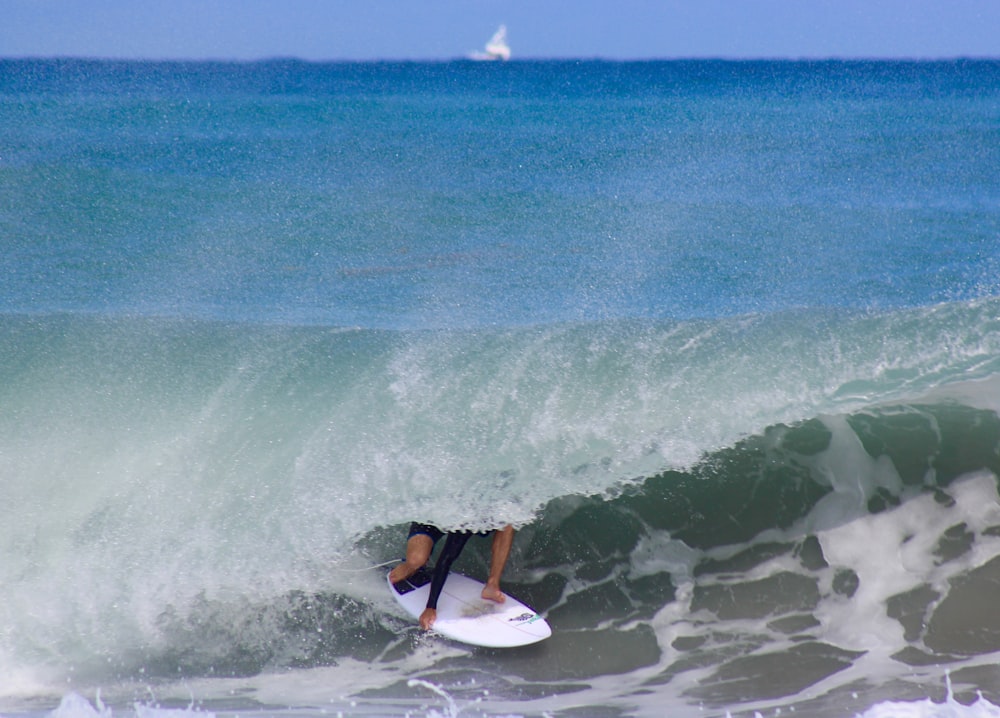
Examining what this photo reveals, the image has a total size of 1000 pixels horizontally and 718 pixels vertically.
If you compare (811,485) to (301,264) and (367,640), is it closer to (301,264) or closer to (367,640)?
(367,640)

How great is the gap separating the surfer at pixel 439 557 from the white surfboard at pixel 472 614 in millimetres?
51

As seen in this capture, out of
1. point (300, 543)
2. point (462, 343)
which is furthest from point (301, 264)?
point (300, 543)

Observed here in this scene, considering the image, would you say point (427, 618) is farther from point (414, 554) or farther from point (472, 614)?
point (414, 554)

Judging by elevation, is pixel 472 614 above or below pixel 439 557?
below

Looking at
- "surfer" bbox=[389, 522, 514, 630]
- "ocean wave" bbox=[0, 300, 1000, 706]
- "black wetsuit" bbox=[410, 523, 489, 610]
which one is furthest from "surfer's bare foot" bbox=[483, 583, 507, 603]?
"ocean wave" bbox=[0, 300, 1000, 706]

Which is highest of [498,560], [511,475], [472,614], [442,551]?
[511,475]

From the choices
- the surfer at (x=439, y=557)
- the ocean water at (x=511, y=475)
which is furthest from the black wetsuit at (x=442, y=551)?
the ocean water at (x=511, y=475)

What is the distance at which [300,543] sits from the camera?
593 centimetres

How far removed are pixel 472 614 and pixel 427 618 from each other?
0.25m

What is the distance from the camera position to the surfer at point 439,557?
18.1ft

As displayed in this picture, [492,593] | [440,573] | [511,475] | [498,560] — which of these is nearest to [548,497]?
[511,475]

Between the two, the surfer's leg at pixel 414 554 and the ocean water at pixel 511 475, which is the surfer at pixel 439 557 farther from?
the ocean water at pixel 511 475

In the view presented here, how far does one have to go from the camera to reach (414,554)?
572 centimetres

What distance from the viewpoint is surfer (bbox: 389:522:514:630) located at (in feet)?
18.1
